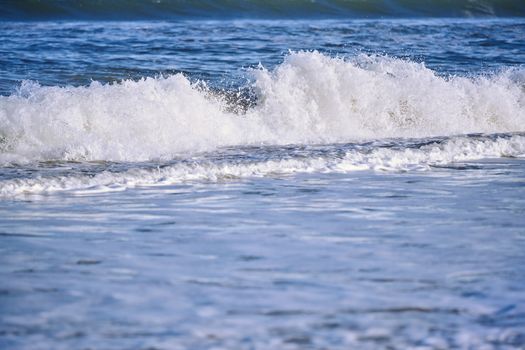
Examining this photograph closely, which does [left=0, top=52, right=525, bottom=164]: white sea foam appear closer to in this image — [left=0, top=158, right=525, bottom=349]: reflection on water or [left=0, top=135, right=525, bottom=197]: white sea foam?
[left=0, top=135, right=525, bottom=197]: white sea foam

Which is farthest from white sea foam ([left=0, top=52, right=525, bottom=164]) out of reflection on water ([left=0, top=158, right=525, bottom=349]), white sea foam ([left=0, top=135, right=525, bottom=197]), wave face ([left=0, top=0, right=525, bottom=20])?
wave face ([left=0, top=0, right=525, bottom=20])

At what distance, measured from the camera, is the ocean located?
3.62 meters

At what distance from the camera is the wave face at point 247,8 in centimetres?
2373

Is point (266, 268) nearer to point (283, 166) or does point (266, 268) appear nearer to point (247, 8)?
point (283, 166)

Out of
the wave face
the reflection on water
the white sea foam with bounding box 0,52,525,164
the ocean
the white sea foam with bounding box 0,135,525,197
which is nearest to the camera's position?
the reflection on water

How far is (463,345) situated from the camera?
340 centimetres

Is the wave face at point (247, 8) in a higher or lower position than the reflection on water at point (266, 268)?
higher

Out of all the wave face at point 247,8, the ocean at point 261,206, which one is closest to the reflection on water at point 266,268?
the ocean at point 261,206

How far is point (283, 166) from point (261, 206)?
1.46m

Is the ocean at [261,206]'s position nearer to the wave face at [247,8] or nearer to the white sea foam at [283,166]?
the white sea foam at [283,166]

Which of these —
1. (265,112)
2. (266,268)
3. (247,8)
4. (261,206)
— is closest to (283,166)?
(261,206)

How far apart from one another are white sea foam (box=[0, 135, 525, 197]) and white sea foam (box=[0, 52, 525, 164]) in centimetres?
69

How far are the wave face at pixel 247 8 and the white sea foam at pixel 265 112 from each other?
13467 millimetres

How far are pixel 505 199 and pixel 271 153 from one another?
7.28 ft
